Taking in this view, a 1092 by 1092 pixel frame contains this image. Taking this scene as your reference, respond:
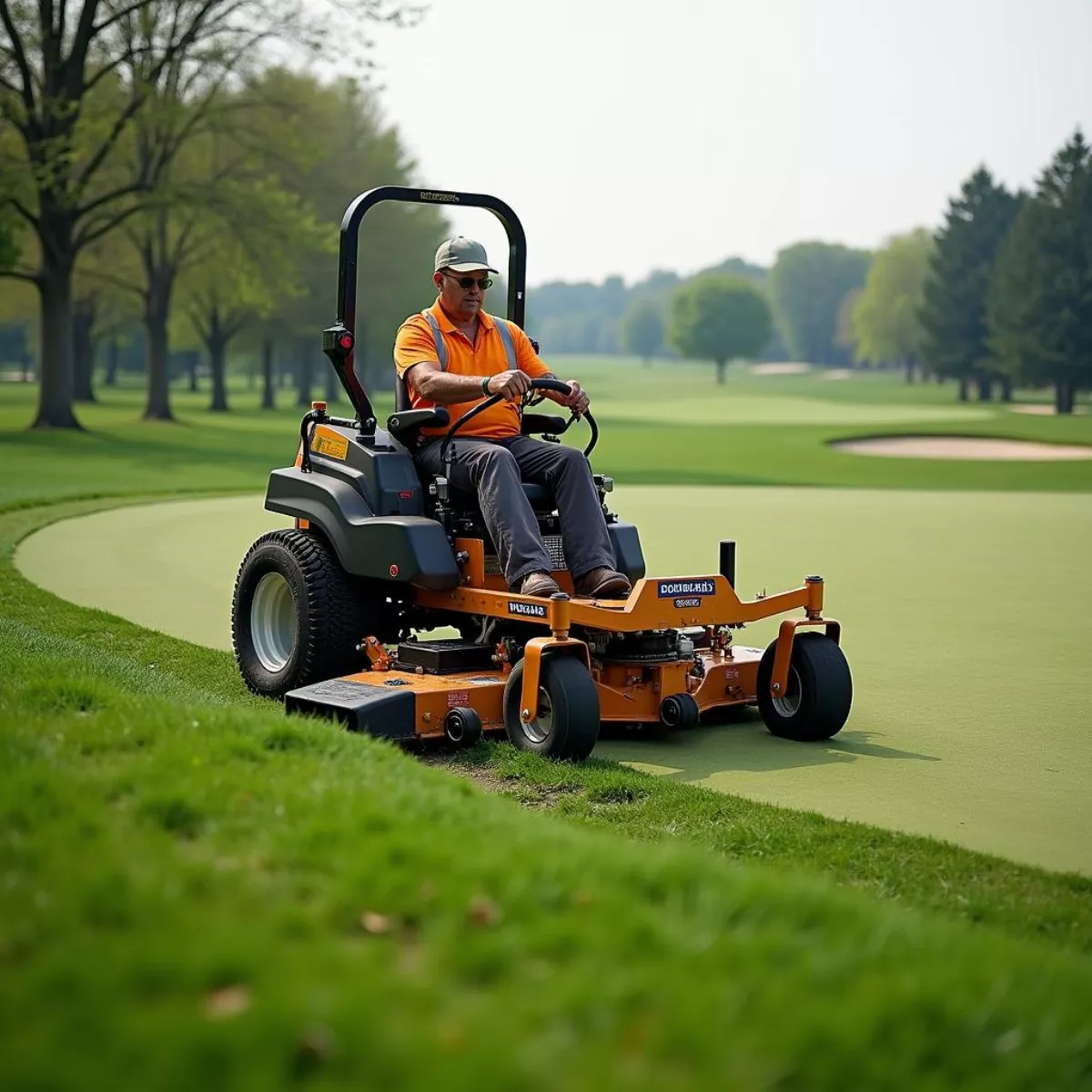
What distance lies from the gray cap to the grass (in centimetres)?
272

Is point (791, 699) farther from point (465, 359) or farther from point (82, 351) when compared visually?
point (82, 351)

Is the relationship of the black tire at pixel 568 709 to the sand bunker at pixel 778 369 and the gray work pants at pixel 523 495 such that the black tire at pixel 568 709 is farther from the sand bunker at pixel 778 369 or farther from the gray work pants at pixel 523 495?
the sand bunker at pixel 778 369

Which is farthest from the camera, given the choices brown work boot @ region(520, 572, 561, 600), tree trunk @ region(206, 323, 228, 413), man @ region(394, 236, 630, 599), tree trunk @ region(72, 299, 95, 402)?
tree trunk @ region(72, 299, 95, 402)

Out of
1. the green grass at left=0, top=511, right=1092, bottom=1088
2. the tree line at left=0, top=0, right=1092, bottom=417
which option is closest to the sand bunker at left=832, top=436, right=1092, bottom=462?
the tree line at left=0, top=0, right=1092, bottom=417

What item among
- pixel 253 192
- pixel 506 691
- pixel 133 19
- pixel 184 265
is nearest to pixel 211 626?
pixel 506 691

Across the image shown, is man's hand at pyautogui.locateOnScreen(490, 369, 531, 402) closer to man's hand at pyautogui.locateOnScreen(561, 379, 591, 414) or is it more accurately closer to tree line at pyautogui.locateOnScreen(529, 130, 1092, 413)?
man's hand at pyautogui.locateOnScreen(561, 379, 591, 414)

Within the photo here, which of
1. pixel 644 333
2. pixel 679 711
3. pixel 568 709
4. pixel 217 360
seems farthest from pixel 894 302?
pixel 568 709

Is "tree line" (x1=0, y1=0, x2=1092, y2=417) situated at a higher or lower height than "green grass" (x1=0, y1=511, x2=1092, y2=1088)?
higher

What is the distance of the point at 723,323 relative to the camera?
12275 centimetres

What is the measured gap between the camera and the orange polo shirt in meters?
6.97

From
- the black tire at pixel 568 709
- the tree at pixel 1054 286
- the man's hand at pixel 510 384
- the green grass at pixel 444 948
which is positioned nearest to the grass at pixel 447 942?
the green grass at pixel 444 948

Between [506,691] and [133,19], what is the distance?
31.7 m

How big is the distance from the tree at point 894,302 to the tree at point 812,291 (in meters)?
48.7

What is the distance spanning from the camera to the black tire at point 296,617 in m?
7.02
